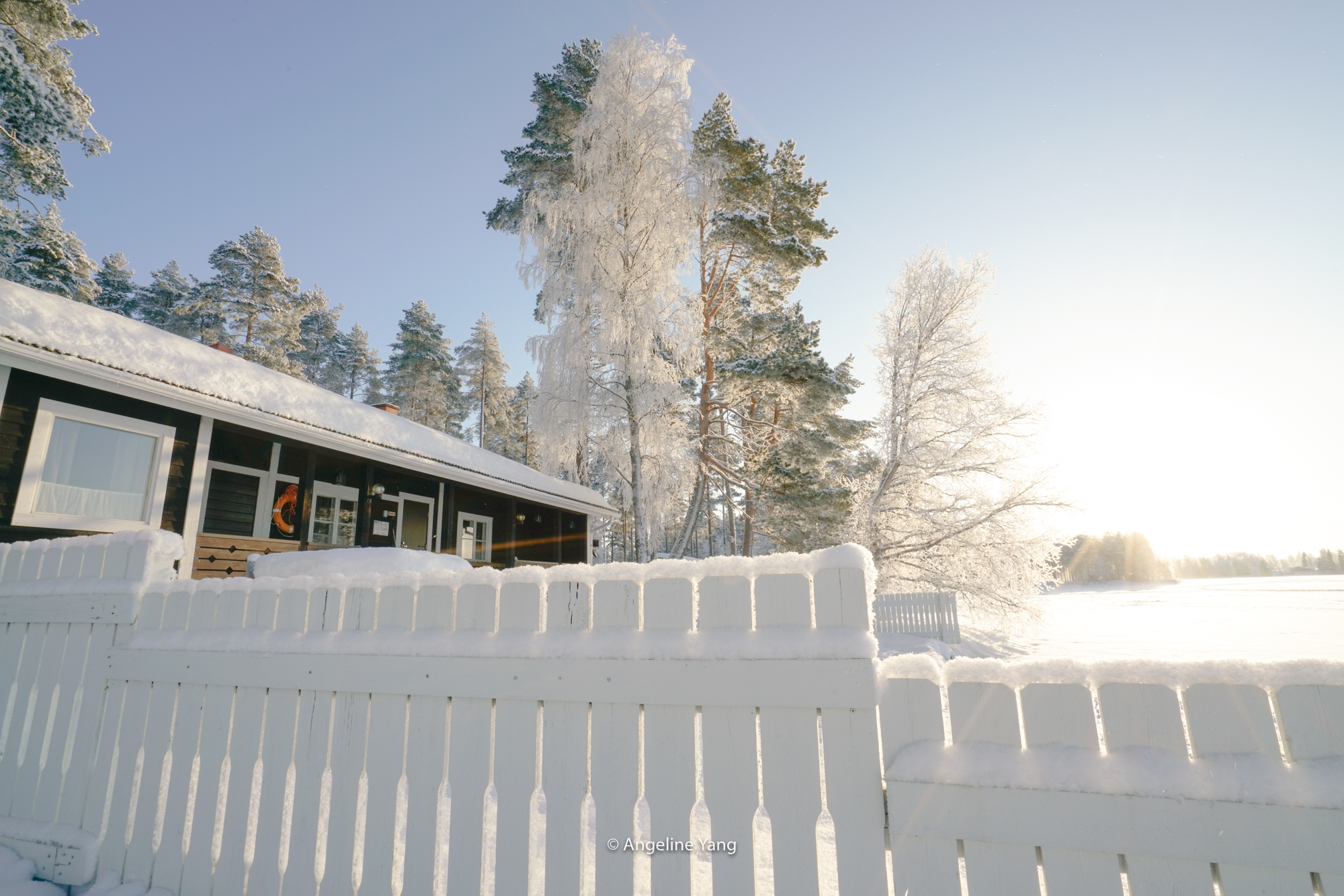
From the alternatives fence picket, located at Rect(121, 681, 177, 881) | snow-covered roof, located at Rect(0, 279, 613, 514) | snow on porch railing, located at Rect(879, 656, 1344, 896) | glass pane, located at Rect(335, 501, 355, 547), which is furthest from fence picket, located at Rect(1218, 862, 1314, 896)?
glass pane, located at Rect(335, 501, 355, 547)

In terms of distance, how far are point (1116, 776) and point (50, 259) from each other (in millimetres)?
25942

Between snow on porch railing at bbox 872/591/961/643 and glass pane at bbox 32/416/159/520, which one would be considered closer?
glass pane at bbox 32/416/159/520

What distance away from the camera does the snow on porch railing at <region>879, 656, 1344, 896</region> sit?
1.24 meters

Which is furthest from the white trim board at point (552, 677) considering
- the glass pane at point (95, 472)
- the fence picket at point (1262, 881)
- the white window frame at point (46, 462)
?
the glass pane at point (95, 472)

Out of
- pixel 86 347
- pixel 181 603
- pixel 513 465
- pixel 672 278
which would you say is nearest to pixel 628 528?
pixel 513 465

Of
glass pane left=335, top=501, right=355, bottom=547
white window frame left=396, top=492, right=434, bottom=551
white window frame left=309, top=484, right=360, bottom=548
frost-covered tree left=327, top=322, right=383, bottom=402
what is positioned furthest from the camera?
frost-covered tree left=327, top=322, right=383, bottom=402

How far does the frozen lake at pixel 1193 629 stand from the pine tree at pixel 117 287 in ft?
133

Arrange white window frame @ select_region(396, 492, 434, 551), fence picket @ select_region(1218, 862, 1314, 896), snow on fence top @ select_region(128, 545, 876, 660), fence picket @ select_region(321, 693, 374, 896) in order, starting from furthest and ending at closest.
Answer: white window frame @ select_region(396, 492, 434, 551)
fence picket @ select_region(321, 693, 374, 896)
snow on fence top @ select_region(128, 545, 876, 660)
fence picket @ select_region(1218, 862, 1314, 896)

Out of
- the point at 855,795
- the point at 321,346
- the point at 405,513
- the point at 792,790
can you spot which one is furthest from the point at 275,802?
the point at 321,346

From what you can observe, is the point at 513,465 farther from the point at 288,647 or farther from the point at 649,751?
the point at 649,751

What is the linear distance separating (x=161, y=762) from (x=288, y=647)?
0.85 metres

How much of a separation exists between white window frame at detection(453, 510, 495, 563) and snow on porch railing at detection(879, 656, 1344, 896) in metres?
12.8

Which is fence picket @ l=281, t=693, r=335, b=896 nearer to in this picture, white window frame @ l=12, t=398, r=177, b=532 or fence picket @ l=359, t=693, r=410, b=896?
fence picket @ l=359, t=693, r=410, b=896

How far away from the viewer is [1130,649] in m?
12.2
